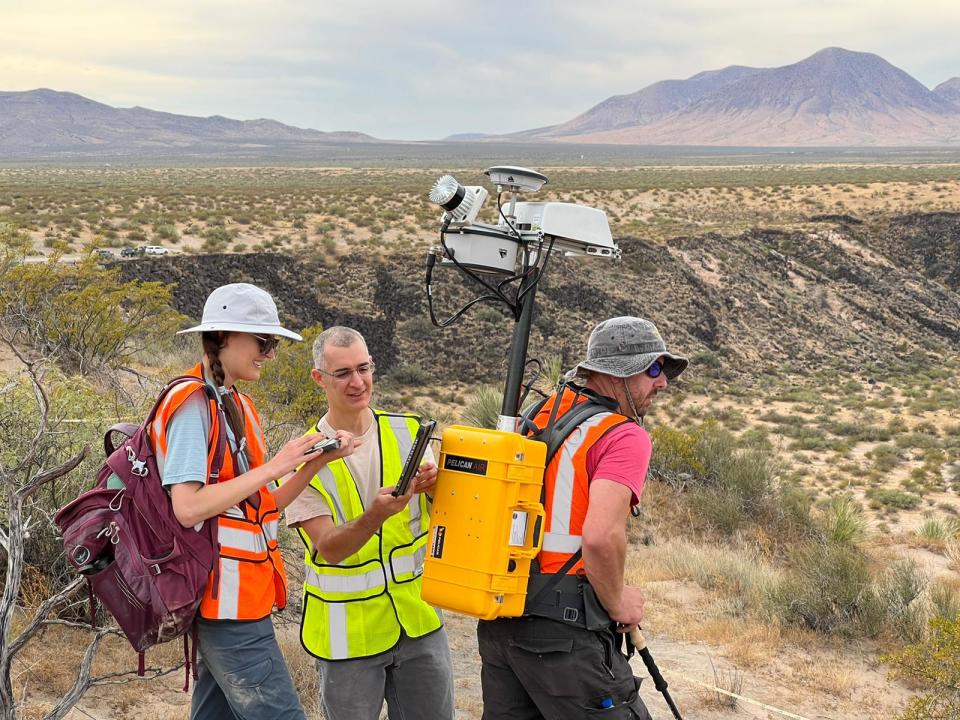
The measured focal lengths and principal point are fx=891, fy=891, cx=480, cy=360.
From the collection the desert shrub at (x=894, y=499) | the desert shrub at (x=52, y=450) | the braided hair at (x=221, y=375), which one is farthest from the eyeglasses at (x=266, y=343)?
the desert shrub at (x=894, y=499)

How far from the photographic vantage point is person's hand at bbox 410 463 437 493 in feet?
8.92

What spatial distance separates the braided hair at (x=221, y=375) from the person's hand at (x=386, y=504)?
45 cm

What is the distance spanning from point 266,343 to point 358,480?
55 centimetres

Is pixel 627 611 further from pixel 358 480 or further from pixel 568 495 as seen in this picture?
pixel 358 480

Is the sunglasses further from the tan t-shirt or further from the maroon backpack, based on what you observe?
the maroon backpack

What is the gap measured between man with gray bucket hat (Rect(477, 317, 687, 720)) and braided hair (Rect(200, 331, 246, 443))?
91 cm

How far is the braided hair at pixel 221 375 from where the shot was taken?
2680 mm

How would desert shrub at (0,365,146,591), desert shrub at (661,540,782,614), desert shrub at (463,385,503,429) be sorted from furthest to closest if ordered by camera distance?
desert shrub at (463,385,503,429) → desert shrub at (661,540,782,614) → desert shrub at (0,365,146,591)

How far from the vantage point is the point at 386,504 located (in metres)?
2.61

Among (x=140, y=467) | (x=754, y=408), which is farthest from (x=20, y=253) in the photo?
(x=754, y=408)

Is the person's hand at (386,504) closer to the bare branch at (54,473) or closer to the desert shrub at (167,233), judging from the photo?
the bare branch at (54,473)

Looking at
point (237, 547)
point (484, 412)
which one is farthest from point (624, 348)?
point (484, 412)

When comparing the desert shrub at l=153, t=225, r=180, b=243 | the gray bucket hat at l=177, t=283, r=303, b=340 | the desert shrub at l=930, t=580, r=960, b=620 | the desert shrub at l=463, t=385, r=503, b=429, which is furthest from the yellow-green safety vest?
the desert shrub at l=153, t=225, r=180, b=243

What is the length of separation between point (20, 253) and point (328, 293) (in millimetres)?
10650
